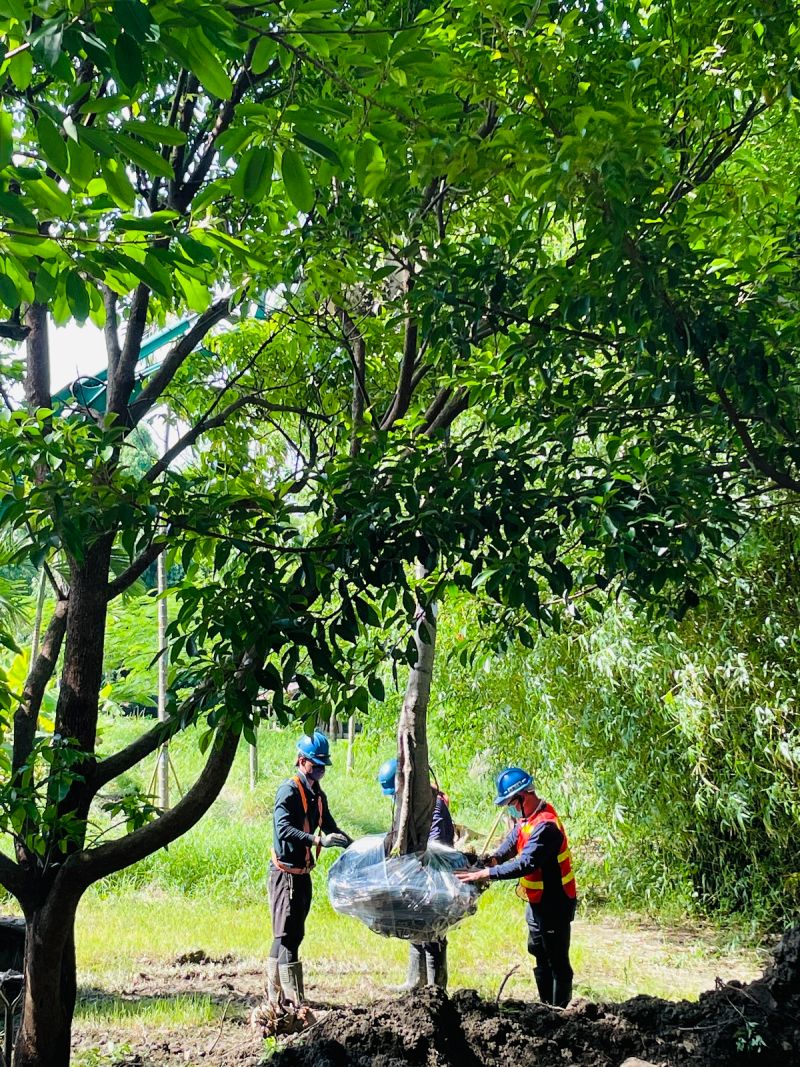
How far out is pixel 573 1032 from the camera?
363 centimetres

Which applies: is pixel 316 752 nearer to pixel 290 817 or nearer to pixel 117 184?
pixel 290 817

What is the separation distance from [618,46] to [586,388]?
1.11 metres

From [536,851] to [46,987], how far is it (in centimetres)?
266

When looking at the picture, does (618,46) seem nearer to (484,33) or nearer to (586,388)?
(484,33)

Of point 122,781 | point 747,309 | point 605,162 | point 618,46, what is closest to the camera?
point 605,162

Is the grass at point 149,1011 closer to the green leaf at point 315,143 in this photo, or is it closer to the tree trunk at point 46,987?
the tree trunk at point 46,987

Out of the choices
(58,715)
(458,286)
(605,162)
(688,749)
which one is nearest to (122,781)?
(688,749)

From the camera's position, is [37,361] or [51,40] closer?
[51,40]

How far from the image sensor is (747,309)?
2.41 meters

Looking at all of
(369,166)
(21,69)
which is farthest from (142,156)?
(369,166)

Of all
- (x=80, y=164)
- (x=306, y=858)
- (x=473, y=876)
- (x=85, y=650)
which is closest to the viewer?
(x=80, y=164)

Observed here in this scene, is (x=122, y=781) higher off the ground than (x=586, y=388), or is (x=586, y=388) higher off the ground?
(x=586, y=388)

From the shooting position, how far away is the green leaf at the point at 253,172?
1.52 metres

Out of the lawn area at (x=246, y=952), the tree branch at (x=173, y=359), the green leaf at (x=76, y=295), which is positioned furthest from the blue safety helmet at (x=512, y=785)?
the green leaf at (x=76, y=295)
